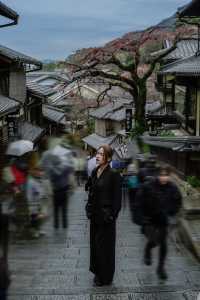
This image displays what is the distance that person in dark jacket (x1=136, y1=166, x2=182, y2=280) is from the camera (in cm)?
721

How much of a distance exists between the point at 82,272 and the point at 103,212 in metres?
1.43

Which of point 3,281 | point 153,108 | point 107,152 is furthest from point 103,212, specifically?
point 153,108

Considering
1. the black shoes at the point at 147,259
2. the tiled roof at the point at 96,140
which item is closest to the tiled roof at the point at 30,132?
the tiled roof at the point at 96,140

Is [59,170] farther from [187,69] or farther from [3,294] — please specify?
[187,69]

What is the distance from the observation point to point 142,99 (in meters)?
25.4

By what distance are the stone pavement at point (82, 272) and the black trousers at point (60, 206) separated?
1.42 ft

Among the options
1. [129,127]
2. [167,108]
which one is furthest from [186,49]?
[129,127]

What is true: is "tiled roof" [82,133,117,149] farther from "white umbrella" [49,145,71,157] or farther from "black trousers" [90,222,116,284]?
"black trousers" [90,222,116,284]

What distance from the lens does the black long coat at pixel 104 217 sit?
6.79 meters

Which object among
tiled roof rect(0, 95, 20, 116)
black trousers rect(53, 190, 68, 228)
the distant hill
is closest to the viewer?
black trousers rect(53, 190, 68, 228)

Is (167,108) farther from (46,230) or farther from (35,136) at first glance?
(46,230)

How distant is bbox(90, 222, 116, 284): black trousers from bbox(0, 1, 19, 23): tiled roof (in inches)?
381

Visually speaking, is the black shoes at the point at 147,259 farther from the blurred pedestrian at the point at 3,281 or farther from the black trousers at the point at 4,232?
the blurred pedestrian at the point at 3,281

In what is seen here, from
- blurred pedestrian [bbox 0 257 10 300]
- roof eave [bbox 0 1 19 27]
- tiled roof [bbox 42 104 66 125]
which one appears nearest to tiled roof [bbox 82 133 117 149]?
tiled roof [bbox 42 104 66 125]
